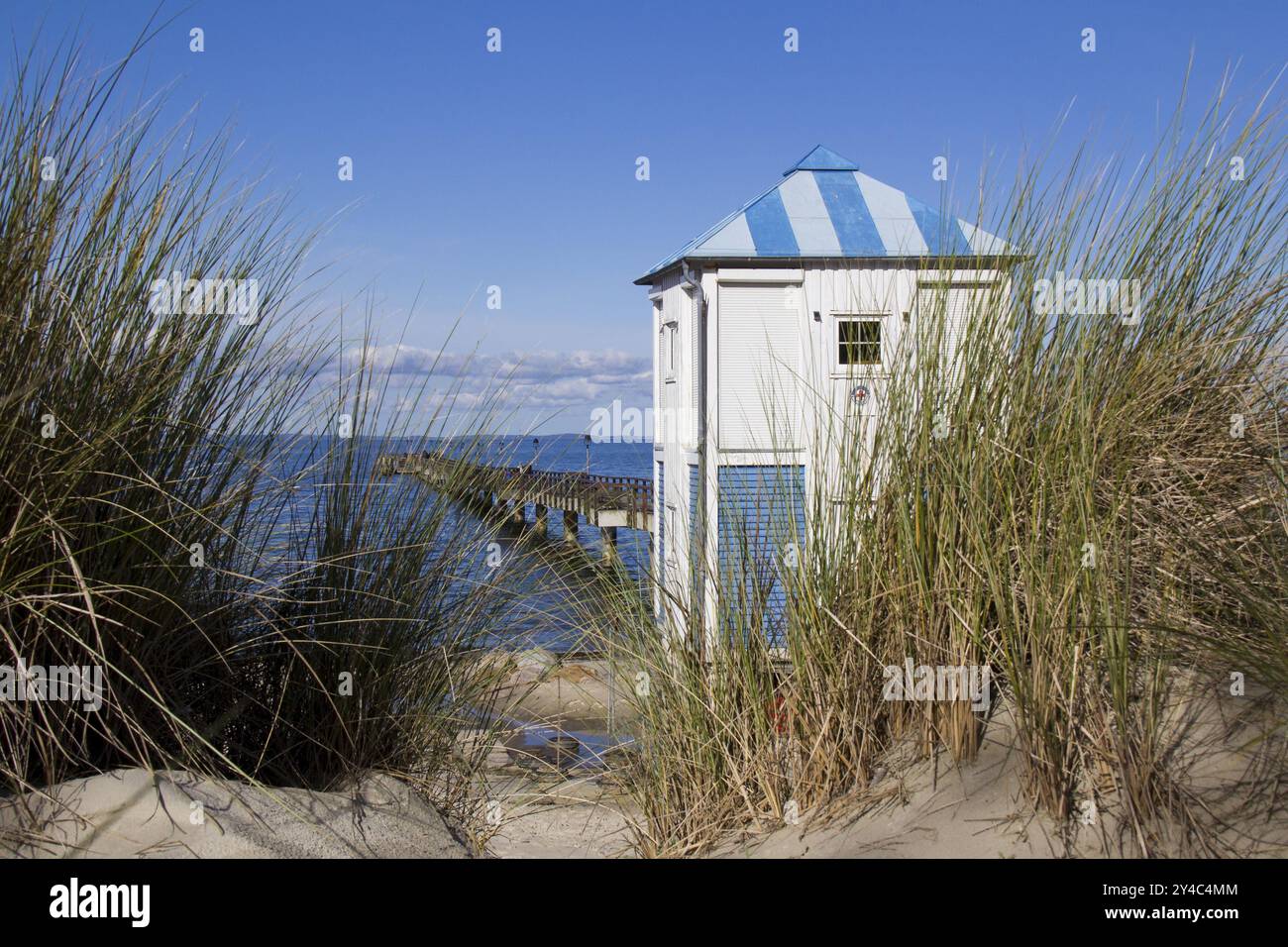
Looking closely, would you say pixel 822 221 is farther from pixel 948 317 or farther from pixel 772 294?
pixel 948 317

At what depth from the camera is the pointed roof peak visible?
32.9 ft

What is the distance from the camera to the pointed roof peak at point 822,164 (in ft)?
32.9

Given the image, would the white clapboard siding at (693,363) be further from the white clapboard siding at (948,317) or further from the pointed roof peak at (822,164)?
the white clapboard siding at (948,317)

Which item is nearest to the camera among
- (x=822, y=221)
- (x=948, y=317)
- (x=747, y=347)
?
(x=948, y=317)

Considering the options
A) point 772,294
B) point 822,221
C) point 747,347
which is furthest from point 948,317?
point 822,221

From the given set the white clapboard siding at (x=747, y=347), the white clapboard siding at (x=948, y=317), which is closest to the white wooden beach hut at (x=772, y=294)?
the white clapboard siding at (x=747, y=347)

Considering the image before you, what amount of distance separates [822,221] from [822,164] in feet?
2.95

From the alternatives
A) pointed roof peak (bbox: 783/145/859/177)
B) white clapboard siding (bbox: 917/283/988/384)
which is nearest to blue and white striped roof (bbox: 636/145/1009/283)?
pointed roof peak (bbox: 783/145/859/177)

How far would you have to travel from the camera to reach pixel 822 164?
1006 cm

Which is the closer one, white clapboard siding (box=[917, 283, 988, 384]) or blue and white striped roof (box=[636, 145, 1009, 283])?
white clapboard siding (box=[917, 283, 988, 384])

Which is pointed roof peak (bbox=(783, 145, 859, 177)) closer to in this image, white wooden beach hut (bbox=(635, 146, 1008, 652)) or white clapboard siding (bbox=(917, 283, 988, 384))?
white wooden beach hut (bbox=(635, 146, 1008, 652))

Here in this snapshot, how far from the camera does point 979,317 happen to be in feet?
10.9
